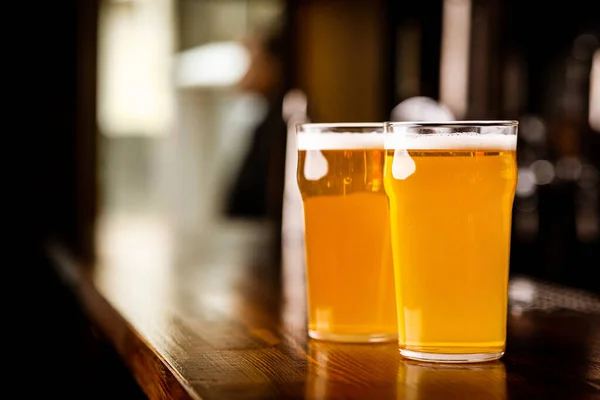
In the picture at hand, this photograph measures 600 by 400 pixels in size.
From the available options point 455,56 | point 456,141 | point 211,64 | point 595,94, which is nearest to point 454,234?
point 456,141

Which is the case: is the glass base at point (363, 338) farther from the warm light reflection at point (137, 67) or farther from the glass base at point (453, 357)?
the warm light reflection at point (137, 67)

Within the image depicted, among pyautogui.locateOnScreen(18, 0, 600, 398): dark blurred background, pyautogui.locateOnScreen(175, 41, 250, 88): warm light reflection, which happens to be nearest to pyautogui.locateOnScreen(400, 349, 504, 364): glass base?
pyautogui.locateOnScreen(18, 0, 600, 398): dark blurred background

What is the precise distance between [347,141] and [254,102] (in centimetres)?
668

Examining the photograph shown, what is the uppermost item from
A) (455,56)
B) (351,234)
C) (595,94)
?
(455,56)

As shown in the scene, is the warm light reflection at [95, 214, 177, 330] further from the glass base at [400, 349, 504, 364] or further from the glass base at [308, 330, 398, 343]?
the glass base at [400, 349, 504, 364]

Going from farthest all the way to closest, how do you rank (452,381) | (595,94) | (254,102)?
(254,102) → (595,94) → (452,381)

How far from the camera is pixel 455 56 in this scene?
5.08 meters

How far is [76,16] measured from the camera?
5.68 m

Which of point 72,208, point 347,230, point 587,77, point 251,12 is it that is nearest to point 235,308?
point 347,230

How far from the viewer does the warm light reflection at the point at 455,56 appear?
500 centimetres

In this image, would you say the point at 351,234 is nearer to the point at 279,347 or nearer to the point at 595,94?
the point at 279,347

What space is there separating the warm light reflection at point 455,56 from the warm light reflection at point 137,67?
331cm

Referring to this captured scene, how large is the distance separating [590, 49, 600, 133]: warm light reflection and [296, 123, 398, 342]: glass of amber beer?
3.77 meters

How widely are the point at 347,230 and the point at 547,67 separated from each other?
162 inches
